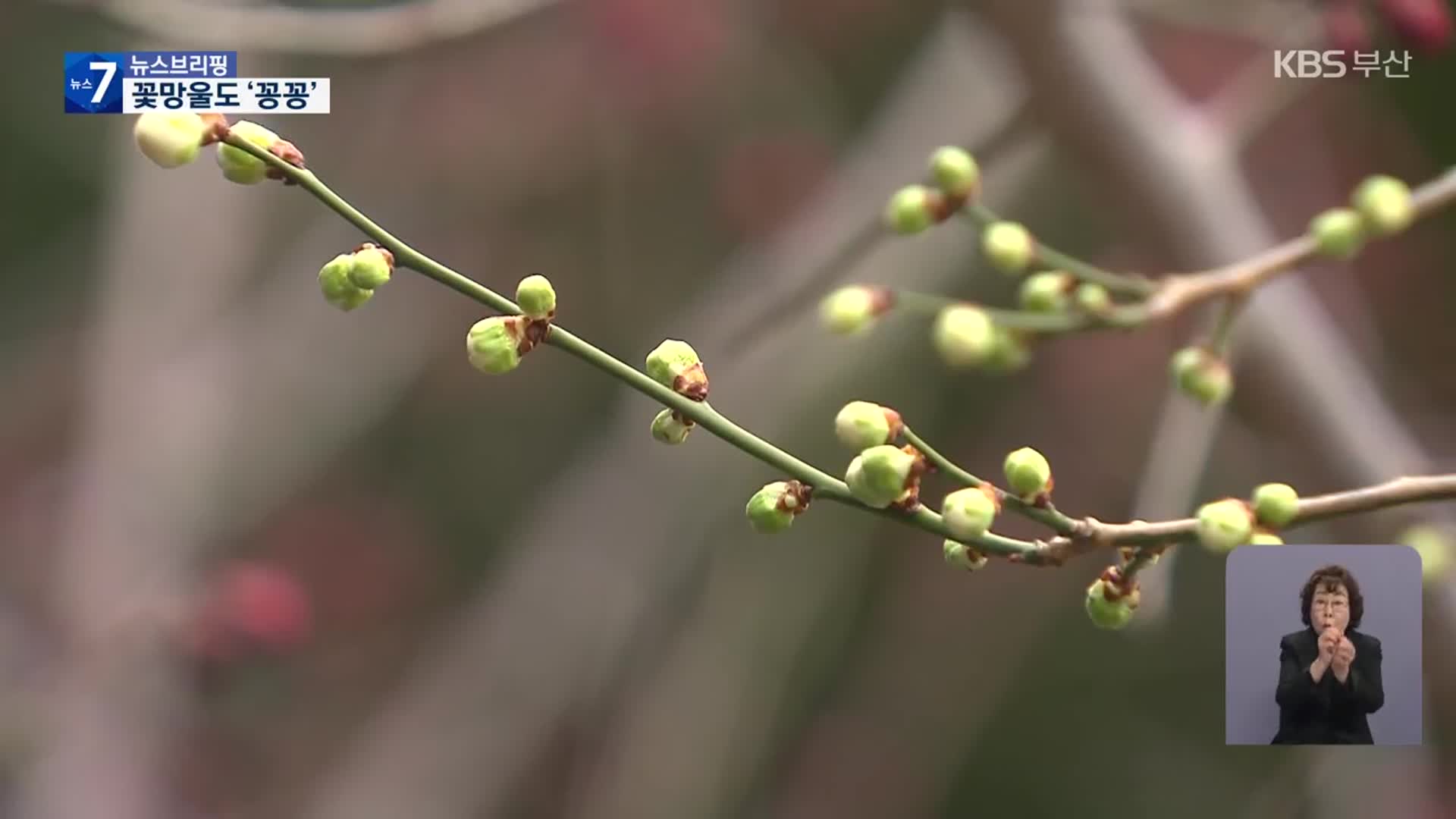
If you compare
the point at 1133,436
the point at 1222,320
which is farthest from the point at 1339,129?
the point at 1222,320

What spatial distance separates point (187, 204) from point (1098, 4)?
756mm

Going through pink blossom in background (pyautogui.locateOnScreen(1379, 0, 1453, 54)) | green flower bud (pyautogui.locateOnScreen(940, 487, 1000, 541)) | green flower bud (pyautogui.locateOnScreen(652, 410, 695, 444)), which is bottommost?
green flower bud (pyautogui.locateOnScreen(940, 487, 1000, 541))

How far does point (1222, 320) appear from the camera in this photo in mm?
413

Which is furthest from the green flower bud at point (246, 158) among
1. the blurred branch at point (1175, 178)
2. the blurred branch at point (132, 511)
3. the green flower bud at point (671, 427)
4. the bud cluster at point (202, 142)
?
the blurred branch at point (132, 511)

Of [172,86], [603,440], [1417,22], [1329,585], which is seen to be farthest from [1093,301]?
[603,440]

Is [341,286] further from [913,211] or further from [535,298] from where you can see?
[913,211]

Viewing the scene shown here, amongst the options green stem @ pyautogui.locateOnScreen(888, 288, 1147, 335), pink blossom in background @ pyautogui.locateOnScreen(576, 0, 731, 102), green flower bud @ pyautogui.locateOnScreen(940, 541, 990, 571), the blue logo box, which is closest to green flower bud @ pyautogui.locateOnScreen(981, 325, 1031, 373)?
green stem @ pyautogui.locateOnScreen(888, 288, 1147, 335)

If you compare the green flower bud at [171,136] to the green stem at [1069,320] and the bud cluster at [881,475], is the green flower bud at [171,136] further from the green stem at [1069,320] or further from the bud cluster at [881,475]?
the green stem at [1069,320]

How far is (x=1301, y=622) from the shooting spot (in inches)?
14.2

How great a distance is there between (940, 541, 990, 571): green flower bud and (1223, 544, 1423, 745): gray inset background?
0.10 meters

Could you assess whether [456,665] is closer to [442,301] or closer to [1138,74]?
[442,301]

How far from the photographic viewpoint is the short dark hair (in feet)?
1.17

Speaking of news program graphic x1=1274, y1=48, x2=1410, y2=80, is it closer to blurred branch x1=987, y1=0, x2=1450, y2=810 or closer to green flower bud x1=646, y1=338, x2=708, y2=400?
blurred branch x1=987, y1=0, x2=1450, y2=810

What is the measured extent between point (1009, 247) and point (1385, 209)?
0.39ft
